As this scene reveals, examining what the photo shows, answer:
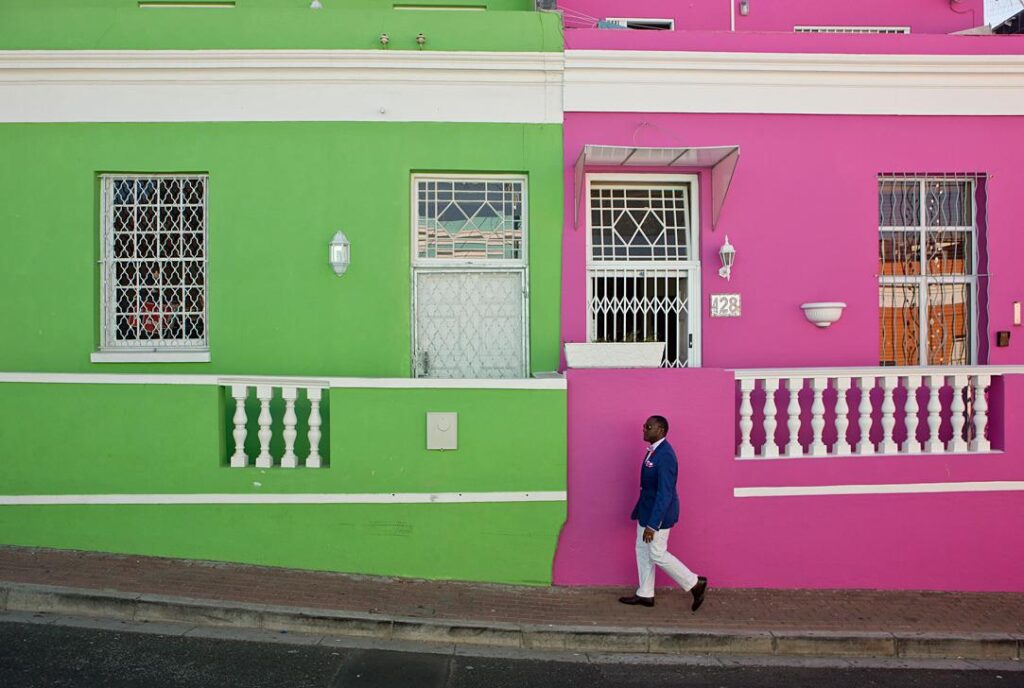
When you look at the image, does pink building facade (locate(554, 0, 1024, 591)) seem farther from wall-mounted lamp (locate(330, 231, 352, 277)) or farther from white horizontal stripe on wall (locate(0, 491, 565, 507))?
wall-mounted lamp (locate(330, 231, 352, 277))

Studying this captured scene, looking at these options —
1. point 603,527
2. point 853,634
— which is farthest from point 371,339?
point 853,634

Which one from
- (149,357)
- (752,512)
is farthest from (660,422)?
(149,357)

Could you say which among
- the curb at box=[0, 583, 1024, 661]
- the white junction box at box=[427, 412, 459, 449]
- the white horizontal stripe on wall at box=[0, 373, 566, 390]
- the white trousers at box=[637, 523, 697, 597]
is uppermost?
the white horizontal stripe on wall at box=[0, 373, 566, 390]

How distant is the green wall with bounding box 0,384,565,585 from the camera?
268 inches

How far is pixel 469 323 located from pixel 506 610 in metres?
2.93

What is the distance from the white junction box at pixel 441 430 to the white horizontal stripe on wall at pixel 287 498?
424mm

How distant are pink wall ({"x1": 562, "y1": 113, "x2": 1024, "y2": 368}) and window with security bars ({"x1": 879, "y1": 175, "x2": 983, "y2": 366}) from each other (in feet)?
0.71

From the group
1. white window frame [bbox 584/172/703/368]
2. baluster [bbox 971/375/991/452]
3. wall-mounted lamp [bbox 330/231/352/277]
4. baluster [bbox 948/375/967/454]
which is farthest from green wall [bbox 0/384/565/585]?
baluster [bbox 971/375/991/452]

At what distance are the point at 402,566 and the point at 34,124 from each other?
5562mm

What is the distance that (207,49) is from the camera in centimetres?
766

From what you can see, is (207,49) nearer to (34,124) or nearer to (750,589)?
(34,124)

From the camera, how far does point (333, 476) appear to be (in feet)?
22.4

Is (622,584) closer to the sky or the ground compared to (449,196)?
closer to the ground

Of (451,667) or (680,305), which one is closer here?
(451,667)
